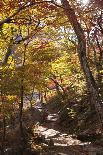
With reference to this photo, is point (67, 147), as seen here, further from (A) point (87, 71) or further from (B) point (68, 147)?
(A) point (87, 71)

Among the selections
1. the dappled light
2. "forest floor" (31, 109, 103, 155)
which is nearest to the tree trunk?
the dappled light

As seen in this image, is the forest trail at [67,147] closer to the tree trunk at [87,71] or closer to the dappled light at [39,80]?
the dappled light at [39,80]

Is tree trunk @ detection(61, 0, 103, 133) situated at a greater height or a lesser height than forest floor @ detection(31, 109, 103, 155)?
greater

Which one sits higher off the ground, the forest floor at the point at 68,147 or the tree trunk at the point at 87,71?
the tree trunk at the point at 87,71

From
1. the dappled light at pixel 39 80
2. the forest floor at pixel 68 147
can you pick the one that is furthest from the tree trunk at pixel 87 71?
the forest floor at pixel 68 147

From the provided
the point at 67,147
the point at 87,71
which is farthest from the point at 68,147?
the point at 87,71

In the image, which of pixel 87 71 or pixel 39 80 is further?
pixel 39 80

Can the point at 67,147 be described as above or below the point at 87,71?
below

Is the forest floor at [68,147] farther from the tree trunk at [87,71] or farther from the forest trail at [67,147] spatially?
the tree trunk at [87,71]

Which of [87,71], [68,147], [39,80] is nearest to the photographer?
[87,71]

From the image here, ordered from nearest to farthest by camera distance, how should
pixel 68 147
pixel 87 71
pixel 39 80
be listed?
pixel 87 71
pixel 68 147
pixel 39 80

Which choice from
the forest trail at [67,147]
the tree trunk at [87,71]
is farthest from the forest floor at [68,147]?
the tree trunk at [87,71]

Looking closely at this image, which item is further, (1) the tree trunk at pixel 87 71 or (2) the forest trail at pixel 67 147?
(2) the forest trail at pixel 67 147

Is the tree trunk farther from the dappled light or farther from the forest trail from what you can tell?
the forest trail
